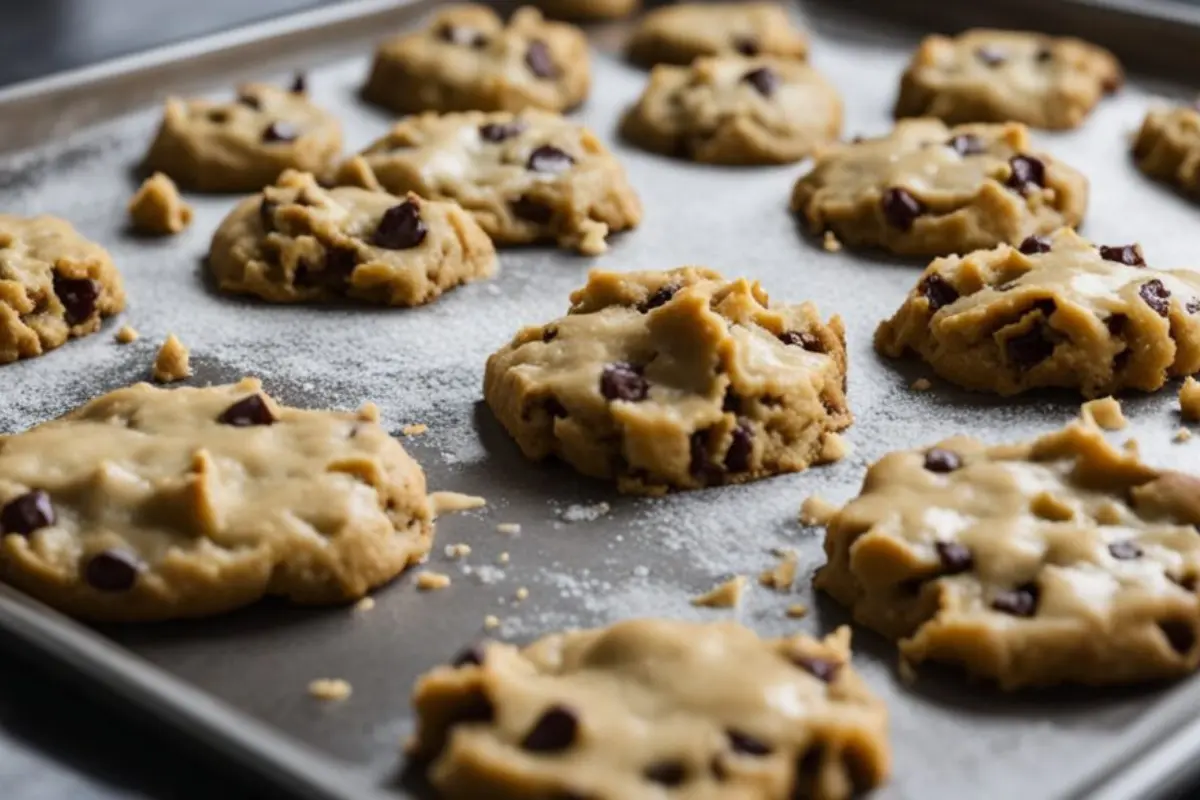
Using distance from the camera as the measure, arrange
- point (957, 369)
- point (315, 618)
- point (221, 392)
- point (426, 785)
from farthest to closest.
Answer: point (957, 369)
point (221, 392)
point (315, 618)
point (426, 785)

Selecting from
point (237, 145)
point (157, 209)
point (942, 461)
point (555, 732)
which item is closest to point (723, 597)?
point (942, 461)

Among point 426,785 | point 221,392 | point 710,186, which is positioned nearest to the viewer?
point 426,785

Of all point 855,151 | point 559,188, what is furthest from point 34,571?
point 855,151

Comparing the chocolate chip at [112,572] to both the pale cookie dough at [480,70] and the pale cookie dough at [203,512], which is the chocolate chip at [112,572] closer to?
the pale cookie dough at [203,512]

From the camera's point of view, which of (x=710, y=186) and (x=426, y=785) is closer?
(x=426, y=785)

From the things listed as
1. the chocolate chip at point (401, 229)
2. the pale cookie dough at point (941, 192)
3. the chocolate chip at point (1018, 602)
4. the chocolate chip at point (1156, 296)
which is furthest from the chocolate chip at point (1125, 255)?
the chocolate chip at point (401, 229)

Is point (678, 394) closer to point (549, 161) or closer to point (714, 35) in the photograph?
point (549, 161)

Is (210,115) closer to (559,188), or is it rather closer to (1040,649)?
(559,188)
